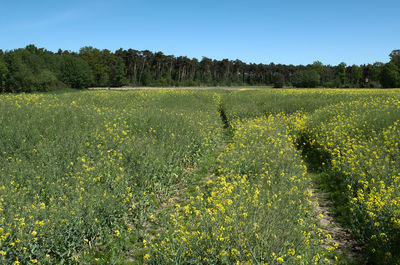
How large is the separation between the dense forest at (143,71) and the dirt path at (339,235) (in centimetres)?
5274

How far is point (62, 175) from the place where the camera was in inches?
223

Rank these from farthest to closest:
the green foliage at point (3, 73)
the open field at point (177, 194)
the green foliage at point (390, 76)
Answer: the green foliage at point (390, 76) → the green foliage at point (3, 73) → the open field at point (177, 194)

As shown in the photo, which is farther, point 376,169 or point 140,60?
point 140,60

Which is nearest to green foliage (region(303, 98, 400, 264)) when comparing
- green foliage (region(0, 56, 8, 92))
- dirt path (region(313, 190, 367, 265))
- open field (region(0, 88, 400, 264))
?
open field (region(0, 88, 400, 264))

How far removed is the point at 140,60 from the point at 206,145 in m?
79.0

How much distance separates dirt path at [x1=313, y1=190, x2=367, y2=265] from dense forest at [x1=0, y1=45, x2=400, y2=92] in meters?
52.7

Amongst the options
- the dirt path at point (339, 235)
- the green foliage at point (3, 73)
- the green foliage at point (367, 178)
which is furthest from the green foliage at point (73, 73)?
the dirt path at point (339, 235)

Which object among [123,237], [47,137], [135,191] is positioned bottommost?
[123,237]

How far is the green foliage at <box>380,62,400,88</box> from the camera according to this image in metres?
54.1

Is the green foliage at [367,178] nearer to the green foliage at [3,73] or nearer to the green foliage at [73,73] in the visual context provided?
the green foliage at [3,73]

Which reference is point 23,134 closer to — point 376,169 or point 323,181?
point 323,181

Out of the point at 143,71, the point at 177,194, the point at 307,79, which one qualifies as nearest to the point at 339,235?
the point at 177,194

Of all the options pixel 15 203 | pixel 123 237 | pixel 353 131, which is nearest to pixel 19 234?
pixel 15 203

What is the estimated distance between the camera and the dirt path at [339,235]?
4.46 metres
